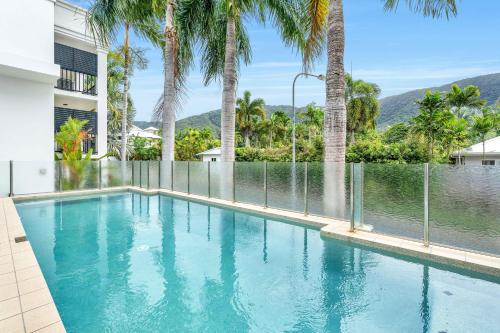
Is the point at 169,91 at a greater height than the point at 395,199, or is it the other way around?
the point at 169,91

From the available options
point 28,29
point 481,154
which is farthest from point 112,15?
point 481,154

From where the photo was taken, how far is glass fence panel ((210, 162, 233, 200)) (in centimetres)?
1093

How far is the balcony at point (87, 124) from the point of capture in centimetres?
1687

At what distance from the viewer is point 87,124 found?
58.6ft

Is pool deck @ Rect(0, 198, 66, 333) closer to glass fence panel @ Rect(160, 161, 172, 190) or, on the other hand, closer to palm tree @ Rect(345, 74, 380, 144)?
glass fence panel @ Rect(160, 161, 172, 190)

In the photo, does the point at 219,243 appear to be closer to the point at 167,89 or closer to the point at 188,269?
the point at 188,269

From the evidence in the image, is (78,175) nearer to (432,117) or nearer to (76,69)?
(76,69)

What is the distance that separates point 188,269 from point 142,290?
966 millimetres

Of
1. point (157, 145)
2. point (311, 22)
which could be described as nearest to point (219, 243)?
point (311, 22)

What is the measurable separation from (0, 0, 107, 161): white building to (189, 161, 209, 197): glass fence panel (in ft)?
24.1

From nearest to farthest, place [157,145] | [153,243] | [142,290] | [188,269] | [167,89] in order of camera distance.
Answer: [142,290] < [188,269] < [153,243] < [167,89] < [157,145]

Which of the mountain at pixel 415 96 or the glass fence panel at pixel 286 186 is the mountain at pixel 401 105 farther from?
the glass fence panel at pixel 286 186

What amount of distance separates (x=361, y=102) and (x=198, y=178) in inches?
1149

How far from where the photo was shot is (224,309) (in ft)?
13.0
